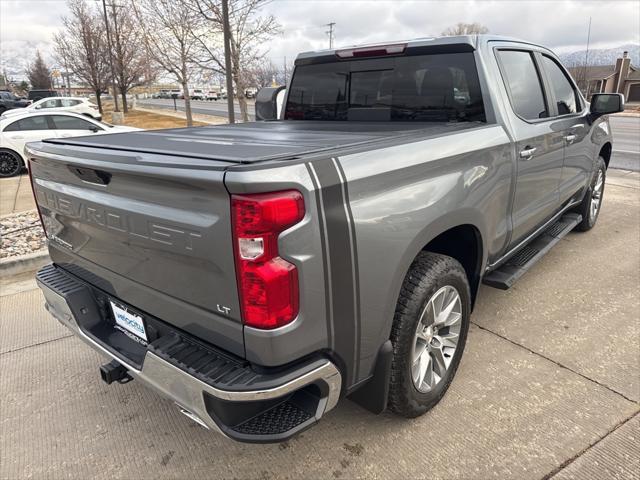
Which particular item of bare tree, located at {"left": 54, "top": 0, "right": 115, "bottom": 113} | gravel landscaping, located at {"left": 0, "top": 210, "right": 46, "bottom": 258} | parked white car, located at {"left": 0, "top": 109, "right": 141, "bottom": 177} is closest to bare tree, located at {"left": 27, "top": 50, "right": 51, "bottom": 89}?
bare tree, located at {"left": 54, "top": 0, "right": 115, "bottom": 113}

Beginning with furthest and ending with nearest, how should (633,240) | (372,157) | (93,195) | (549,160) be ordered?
(633,240) → (549,160) → (93,195) → (372,157)

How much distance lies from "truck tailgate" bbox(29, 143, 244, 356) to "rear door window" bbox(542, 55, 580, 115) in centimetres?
327

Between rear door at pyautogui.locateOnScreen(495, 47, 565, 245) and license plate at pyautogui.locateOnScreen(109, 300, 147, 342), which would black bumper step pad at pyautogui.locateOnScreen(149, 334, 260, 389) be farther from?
rear door at pyautogui.locateOnScreen(495, 47, 565, 245)

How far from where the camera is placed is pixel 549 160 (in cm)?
359

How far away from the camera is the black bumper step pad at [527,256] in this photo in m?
3.33

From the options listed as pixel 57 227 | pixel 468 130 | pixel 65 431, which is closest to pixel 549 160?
pixel 468 130

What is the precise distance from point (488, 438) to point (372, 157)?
1563 millimetres

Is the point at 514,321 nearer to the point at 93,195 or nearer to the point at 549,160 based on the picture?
the point at 549,160

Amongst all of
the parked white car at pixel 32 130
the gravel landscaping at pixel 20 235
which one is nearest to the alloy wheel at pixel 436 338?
the gravel landscaping at pixel 20 235

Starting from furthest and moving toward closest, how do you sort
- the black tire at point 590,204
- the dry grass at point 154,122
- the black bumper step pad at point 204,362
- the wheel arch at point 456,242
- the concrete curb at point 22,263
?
the dry grass at point 154,122 < the black tire at point 590,204 < the concrete curb at point 22,263 < the wheel arch at point 456,242 < the black bumper step pad at point 204,362

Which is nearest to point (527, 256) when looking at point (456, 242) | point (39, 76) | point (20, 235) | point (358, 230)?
point (456, 242)

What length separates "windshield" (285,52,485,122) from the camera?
318 cm

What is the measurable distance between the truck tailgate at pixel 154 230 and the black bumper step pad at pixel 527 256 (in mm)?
2143

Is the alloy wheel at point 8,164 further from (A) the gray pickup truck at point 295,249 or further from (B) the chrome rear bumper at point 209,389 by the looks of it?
(B) the chrome rear bumper at point 209,389
